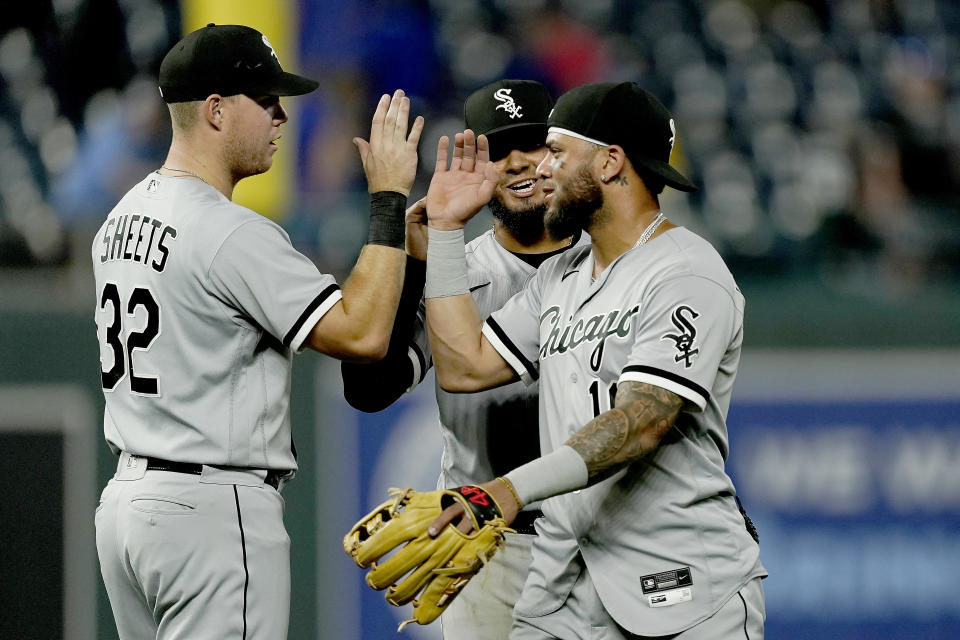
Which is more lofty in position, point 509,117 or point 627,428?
point 509,117

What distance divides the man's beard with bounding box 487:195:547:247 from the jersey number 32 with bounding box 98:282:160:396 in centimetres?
129

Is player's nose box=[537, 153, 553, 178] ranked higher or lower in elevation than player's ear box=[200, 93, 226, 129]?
lower

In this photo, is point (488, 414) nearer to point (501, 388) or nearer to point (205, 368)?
point (501, 388)

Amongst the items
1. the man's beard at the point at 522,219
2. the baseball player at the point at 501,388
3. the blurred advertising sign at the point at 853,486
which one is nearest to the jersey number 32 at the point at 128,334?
the baseball player at the point at 501,388

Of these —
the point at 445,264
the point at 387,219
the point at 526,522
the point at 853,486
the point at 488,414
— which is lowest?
the point at 853,486

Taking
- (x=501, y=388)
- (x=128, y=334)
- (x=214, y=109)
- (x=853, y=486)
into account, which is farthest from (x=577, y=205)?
(x=853, y=486)

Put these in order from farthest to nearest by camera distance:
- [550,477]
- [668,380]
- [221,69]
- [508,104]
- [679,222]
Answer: [679,222]
[508,104]
[221,69]
[668,380]
[550,477]

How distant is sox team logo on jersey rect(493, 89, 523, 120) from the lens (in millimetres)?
4027

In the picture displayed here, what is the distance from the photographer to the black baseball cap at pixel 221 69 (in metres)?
3.23

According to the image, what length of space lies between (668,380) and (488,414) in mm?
1065

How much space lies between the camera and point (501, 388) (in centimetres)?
399

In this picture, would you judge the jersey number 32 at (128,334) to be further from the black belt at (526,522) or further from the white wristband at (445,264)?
the black belt at (526,522)

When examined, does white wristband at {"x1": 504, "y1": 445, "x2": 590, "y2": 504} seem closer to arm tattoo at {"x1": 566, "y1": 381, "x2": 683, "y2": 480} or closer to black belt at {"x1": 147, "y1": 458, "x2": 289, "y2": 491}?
arm tattoo at {"x1": 566, "y1": 381, "x2": 683, "y2": 480}

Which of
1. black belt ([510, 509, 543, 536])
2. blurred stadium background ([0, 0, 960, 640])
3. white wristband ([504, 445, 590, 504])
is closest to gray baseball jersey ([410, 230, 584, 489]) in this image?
black belt ([510, 509, 543, 536])
